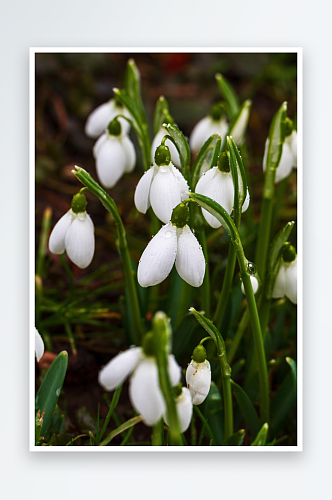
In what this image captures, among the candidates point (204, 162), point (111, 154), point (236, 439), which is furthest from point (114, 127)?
point (236, 439)

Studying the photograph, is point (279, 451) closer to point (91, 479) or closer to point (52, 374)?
point (91, 479)

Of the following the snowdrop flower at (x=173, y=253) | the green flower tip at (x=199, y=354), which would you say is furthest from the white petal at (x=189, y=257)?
the green flower tip at (x=199, y=354)

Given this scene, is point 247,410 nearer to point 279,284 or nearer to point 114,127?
point 279,284

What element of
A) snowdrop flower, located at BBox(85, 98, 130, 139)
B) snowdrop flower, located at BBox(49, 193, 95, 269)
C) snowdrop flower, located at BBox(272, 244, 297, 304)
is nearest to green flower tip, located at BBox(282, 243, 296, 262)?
snowdrop flower, located at BBox(272, 244, 297, 304)

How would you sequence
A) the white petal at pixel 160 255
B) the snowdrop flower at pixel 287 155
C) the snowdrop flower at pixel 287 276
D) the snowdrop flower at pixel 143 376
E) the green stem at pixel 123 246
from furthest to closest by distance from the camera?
the snowdrop flower at pixel 287 155 → the snowdrop flower at pixel 287 276 → the green stem at pixel 123 246 → the white petal at pixel 160 255 → the snowdrop flower at pixel 143 376

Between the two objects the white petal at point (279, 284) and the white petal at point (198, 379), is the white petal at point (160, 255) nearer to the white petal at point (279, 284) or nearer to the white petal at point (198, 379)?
the white petal at point (198, 379)
